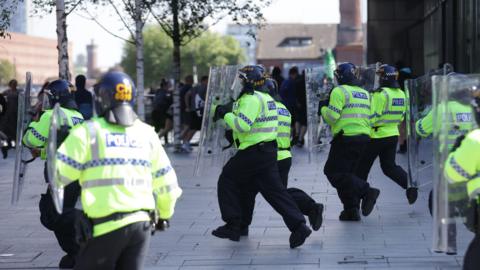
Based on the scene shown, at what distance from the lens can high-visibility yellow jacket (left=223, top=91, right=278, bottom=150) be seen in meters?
9.44

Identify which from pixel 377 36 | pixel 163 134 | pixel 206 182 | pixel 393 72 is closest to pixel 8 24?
pixel 206 182

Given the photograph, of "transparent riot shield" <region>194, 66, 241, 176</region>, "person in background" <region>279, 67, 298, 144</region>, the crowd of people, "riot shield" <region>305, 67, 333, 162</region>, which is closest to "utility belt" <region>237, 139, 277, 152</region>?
"transparent riot shield" <region>194, 66, 241, 176</region>

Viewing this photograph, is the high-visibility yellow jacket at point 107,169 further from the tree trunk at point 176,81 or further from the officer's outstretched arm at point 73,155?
the tree trunk at point 176,81

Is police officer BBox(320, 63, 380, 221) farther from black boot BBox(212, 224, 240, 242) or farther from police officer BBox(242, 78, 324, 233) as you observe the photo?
black boot BBox(212, 224, 240, 242)

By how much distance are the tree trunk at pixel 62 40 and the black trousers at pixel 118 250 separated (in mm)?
9566

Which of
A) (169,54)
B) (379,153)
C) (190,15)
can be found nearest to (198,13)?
(190,15)

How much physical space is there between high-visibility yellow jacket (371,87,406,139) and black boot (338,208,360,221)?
1054mm

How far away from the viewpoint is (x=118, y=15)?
846 inches

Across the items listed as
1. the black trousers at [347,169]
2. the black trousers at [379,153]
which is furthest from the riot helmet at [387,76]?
the black trousers at [347,169]

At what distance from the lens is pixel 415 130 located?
1195 cm

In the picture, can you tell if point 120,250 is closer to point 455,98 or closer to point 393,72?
point 455,98

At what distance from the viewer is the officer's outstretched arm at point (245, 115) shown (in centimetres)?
942

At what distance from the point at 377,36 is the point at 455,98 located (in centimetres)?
2701

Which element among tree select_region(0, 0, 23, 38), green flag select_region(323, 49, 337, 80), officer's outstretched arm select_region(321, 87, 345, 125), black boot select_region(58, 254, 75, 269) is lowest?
black boot select_region(58, 254, 75, 269)
